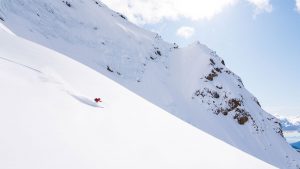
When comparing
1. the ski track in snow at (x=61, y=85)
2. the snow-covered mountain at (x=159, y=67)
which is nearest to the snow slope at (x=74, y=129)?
the ski track in snow at (x=61, y=85)

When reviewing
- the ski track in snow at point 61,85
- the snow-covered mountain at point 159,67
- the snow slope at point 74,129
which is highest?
the snow-covered mountain at point 159,67

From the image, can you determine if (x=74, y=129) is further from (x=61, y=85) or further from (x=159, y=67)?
(x=159, y=67)

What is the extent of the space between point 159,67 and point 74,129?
30648 mm

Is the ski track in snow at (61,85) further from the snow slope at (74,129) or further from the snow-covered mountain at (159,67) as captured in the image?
the snow-covered mountain at (159,67)

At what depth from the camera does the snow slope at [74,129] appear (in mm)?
3047

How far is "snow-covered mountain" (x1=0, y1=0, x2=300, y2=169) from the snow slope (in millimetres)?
16688

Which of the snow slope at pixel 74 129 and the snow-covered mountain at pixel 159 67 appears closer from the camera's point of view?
the snow slope at pixel 74 129

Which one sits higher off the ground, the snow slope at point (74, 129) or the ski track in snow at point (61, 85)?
A: the ski track in snow at point (61, 85)

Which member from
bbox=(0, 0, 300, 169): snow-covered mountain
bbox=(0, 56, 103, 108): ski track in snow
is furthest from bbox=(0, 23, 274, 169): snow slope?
bbox=(0, 0, 300, 169): snow-covered mountain

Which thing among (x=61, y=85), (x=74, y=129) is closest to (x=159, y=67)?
(x=61, y=85)

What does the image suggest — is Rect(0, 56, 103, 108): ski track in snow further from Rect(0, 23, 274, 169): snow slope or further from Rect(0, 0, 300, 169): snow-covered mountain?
Rect(0, 0, 300, 169): snow-covered mountain

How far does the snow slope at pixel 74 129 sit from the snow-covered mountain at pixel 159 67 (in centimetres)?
1669

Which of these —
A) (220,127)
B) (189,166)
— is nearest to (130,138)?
(189,166)

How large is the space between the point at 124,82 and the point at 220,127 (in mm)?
10664
